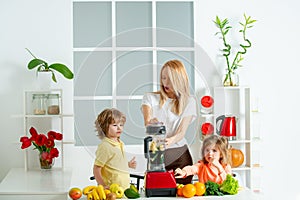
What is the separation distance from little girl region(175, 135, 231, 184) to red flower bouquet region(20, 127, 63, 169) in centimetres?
129

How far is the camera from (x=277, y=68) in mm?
4012

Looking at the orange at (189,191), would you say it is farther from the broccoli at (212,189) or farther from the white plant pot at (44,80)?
the white plant pot at (44,80)

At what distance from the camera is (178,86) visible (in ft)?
6.54

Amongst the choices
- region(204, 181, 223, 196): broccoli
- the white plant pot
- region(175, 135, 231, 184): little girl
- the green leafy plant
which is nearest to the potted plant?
the green leafy plant

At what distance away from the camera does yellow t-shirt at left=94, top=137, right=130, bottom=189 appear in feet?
6.76

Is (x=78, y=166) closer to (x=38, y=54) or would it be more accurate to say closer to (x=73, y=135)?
(x=73, y=135)

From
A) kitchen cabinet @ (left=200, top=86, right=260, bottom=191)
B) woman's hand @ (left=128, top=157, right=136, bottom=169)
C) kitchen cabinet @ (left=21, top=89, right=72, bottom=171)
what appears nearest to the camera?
woman's hand @ (left=128, top=157, right=136, bottom=169)

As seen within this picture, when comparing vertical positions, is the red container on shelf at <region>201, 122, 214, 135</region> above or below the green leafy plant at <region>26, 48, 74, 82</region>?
below

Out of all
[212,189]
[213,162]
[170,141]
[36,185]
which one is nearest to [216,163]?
[213,162]

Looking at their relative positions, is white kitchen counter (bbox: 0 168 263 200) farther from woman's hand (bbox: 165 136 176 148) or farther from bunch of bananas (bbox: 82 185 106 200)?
bunch of bananas (bbox: 82 185 106 200)

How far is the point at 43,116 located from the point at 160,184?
158 centimetres

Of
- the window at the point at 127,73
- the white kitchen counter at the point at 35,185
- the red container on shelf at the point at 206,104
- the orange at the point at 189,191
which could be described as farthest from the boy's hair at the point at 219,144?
the white kitchen counter at the point at 35,185

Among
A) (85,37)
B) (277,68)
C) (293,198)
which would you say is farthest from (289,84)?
(85,37)

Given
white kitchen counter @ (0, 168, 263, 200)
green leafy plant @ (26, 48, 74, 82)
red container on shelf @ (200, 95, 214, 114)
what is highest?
green leafy plant @ (26, 48, 74, 82)
